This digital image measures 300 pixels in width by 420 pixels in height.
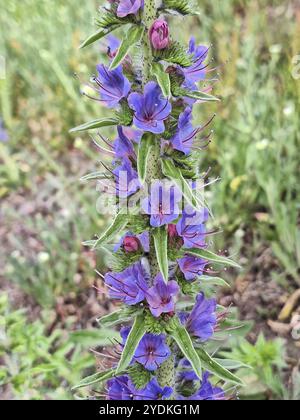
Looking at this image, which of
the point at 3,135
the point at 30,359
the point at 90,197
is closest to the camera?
the point at 30,359

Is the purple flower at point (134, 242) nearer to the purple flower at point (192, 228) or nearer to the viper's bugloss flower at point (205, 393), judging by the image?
the purple flower at point (192, 228)

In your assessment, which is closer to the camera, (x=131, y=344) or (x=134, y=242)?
(x=131, y=344)

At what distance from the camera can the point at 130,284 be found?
6.37ft

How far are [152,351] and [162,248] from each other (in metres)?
0.44

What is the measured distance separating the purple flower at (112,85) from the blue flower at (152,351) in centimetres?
79

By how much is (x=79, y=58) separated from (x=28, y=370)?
11.0 feet

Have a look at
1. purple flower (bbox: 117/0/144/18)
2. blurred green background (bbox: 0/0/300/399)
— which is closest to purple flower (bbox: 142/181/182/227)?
purple flower (bbox: 117/0/144/18)

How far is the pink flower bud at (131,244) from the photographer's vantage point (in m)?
1.94

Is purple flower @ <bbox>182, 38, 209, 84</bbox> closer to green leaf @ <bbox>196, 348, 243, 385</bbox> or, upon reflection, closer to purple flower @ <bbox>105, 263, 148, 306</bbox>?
purple flower @ <bbox>105, 263, 148, 306</bbox>

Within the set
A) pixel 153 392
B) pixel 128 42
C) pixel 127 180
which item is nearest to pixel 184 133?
pixel 127 180

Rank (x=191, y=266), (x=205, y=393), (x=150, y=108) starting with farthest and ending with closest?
1. (x=205, y=393)
2. (x=191, y=266)
3. (x=150, y=108)

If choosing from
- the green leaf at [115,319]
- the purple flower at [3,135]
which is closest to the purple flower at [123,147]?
the green leaf at [115,319]

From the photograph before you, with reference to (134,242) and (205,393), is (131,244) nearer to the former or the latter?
(134,242)
